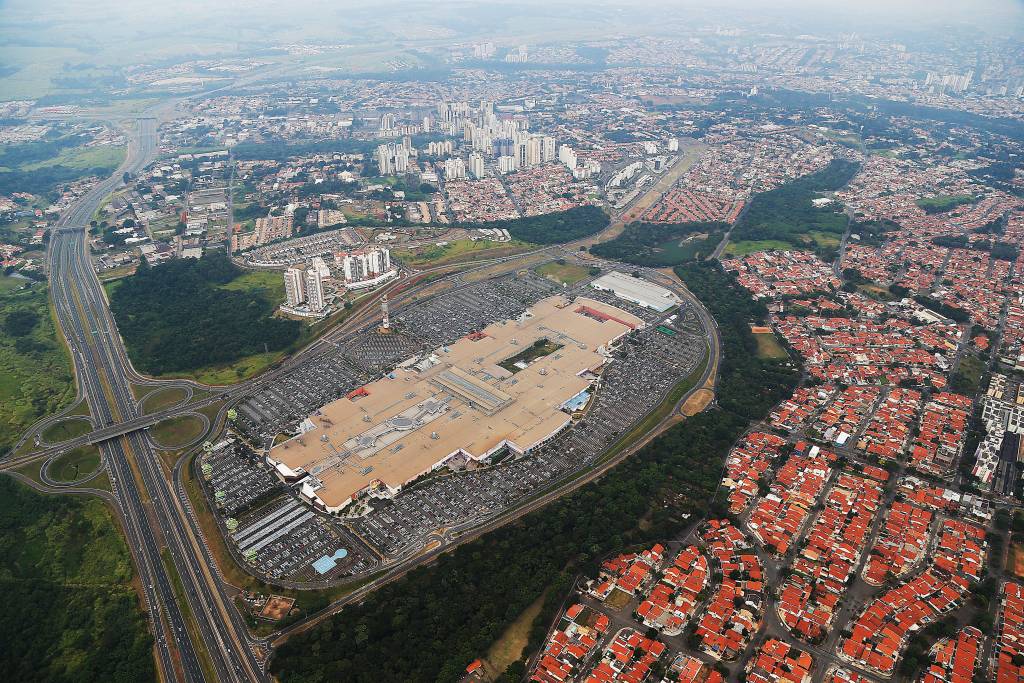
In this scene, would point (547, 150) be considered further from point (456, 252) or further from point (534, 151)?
point (456, 252)

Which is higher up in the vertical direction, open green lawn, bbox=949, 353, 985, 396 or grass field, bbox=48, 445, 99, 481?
open green lawn, bbox=949, 353, 985, 396

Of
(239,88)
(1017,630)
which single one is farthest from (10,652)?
(239,88)

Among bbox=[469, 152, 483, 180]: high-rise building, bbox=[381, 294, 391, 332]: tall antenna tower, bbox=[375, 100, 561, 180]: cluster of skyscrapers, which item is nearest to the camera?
bbox=[381, 294, 391, 332]: tall antenna tower

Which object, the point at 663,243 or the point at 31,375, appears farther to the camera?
the point at 663,243

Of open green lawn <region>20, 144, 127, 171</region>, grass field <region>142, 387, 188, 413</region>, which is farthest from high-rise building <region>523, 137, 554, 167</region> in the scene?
grass field <region>142, 387, 188, 413</region>

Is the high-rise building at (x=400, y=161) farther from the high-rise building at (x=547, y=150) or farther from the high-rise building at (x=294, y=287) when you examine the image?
the high-rise building at (x=294, y=287)

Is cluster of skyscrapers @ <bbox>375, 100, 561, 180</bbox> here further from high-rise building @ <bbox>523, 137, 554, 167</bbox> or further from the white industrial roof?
the white industrial roof

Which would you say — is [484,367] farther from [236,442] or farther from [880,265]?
[880,265]

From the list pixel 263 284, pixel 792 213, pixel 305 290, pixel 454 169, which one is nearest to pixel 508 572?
pixel 305 290

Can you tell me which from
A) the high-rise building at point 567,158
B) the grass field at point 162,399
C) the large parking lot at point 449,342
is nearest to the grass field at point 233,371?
the grass field at point 162,399
